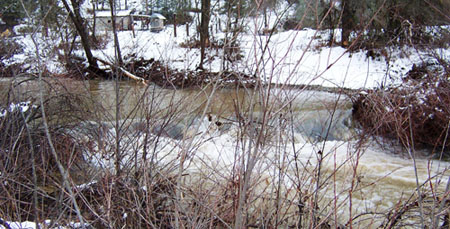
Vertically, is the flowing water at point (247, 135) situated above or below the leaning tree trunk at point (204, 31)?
below

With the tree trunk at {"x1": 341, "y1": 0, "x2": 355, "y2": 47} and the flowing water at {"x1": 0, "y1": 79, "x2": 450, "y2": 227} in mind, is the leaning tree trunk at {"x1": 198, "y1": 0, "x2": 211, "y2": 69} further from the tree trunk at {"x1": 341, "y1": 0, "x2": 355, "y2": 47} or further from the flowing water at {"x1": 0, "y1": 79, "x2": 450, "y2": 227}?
the flowing water at {"x1": 0, "y1": 79, "x2": 450, "y2": 227}

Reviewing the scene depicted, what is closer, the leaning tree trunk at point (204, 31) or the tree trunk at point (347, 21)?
the leaning tree trunk at point (204, 31)

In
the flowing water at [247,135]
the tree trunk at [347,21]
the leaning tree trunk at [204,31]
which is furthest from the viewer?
the tree trunk at [347,21]

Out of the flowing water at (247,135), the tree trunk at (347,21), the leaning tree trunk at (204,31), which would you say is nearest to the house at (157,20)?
the leaning tree trunk at (204,31)

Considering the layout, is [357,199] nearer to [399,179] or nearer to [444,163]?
[399,179]

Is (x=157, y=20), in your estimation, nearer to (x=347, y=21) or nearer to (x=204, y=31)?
(x=204, y=31)

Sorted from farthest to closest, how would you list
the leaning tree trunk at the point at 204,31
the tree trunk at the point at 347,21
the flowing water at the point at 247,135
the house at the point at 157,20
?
the house at the point at 157,20
the tree trunk at the point at 347,21
the leaning tree trunk at the point at 204,31
the flowing water at the point at 247,135

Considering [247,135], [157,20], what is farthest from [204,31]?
[157,20]

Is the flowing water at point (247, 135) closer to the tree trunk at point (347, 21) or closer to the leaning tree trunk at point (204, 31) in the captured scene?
the leaning tree trunk at point (204, 31)

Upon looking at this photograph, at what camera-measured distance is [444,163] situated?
21.6 feet

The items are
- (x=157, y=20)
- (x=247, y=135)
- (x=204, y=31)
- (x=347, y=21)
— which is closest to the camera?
(x=247, y=135)

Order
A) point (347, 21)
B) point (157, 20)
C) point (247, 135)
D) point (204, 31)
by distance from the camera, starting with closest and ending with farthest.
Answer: point (247, 135), point (204, 31), point (347, 21), point (157, 20)

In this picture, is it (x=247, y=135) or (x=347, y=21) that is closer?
(x=247, y=135)

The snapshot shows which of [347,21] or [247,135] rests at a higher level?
[347,21]
